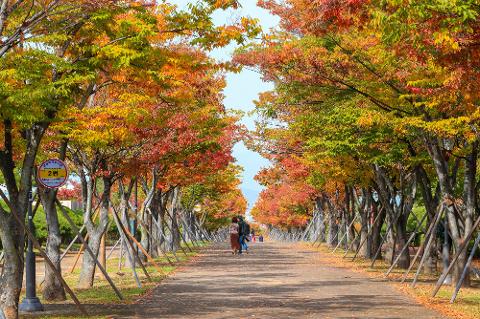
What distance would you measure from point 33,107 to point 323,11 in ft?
16.7

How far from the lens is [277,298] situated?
1886cm

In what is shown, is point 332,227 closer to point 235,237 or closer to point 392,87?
point 235,237

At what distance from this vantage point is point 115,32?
50.5 ft

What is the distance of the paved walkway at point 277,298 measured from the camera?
15.8 m

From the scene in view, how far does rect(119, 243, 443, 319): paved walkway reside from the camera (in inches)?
621

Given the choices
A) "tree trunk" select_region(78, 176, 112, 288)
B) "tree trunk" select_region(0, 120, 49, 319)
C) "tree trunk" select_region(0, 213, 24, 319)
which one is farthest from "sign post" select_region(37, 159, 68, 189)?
"tree trunk" select_region(78, 176, 112, 288)

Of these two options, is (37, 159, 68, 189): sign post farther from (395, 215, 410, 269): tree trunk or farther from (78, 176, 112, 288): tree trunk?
(395, 215, 410, 269): tree trunk

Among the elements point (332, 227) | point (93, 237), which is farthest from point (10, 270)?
point (332, 227)

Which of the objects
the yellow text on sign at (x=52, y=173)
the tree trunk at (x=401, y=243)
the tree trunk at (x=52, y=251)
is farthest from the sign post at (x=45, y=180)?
the tree trunk at (x=401, y=243)

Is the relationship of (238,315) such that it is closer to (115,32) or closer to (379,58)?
(115,32)

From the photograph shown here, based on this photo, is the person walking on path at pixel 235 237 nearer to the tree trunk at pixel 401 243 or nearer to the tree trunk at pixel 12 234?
the tree trunk at pixel 401 243

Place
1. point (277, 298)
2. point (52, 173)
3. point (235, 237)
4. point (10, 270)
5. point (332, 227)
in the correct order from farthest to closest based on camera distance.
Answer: point (332, 227) < point (235, 237) < point (277, 298) < point (52, 173) < point (10, 270)

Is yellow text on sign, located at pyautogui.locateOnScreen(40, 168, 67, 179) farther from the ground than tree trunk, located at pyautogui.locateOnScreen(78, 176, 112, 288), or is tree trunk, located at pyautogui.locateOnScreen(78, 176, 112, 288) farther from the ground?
yellow text on sign, located at pyautogui.locateOnScreen(40, 168, 67, 179)

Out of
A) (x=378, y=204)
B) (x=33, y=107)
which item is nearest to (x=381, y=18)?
(x=33, y=107)
